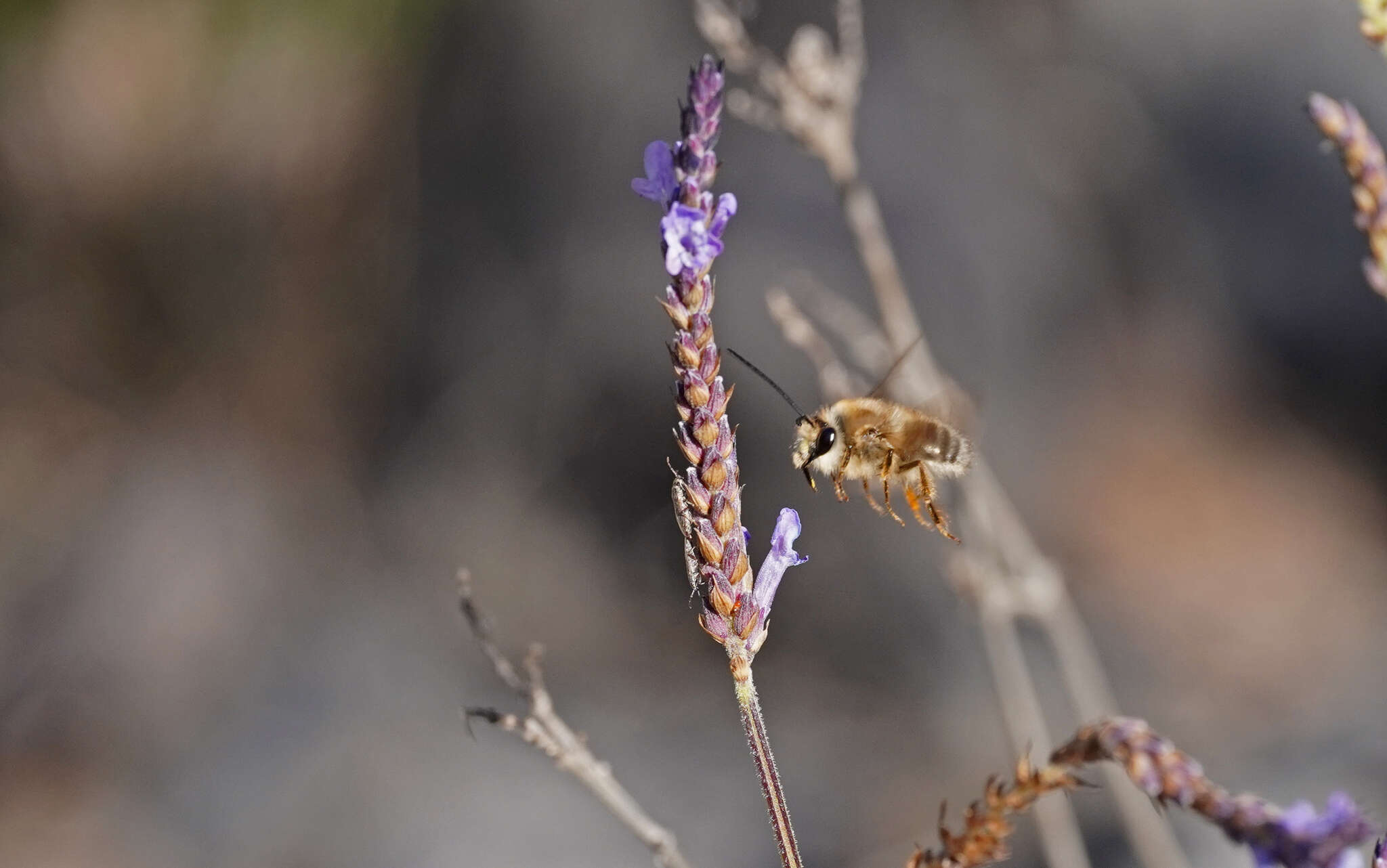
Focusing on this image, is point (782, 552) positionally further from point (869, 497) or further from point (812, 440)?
point (812, 440)

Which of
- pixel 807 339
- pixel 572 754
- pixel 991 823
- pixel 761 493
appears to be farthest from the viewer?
pixel 761 493

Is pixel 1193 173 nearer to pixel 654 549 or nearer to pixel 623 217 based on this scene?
pixel 623 217

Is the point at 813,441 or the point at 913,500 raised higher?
the point at 813,441

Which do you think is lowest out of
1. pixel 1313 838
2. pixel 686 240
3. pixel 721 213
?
pixel 1313 838

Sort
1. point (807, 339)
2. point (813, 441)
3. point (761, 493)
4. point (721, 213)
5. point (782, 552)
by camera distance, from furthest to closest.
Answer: point (761, 493), point (807, 339), point (813, 441), point (782, 552), point (721, 213)

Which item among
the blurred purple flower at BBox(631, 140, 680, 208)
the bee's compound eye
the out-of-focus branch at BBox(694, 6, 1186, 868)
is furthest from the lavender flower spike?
the out-of-focus branch at BBox(694, 6, 1186, 868)

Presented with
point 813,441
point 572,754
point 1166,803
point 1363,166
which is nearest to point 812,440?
point 813,441

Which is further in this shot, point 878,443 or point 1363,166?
point 878,443
